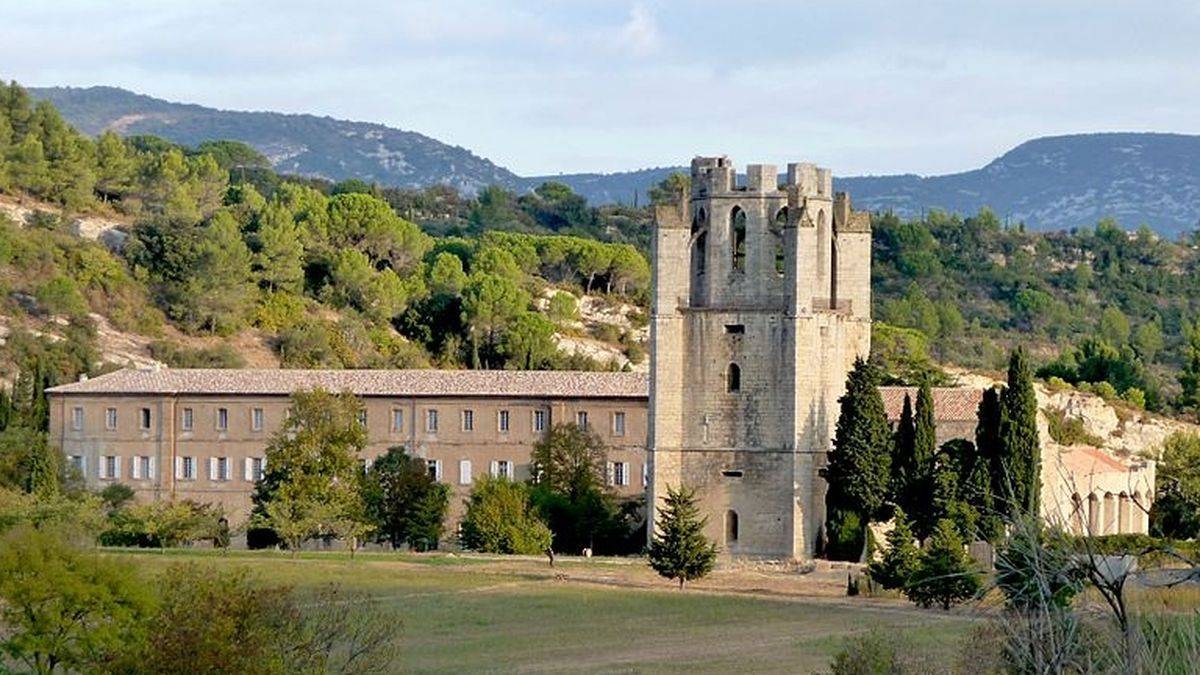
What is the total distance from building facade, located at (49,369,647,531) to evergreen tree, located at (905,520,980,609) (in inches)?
871

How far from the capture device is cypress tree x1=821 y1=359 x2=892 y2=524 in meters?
56.8

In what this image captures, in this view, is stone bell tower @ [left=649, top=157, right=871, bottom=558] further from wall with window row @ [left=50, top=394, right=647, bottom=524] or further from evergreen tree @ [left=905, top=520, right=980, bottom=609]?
wall with window row @ [left=50, top=394, right=647, bottom=524]

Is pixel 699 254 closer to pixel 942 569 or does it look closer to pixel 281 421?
pixel 942 569

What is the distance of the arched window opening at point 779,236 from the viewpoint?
196 ft

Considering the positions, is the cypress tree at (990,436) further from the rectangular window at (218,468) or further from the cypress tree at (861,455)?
the rectangular window at (218,468)

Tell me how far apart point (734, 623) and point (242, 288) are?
2080 inches

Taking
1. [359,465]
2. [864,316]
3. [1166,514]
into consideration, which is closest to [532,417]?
[359,465]

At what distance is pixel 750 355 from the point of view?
194ft

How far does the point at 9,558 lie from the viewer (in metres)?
33.8

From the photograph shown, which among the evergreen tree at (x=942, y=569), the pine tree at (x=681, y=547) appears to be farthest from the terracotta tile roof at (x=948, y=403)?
the evergreen tree at (x=942, y=569)

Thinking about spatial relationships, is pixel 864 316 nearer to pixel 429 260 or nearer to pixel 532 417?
pixel 532 417

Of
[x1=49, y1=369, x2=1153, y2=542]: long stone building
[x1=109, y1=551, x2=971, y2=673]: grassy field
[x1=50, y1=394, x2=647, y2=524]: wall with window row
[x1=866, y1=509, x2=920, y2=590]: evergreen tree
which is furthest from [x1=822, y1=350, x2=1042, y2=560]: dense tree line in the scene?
[x1=50, y1=394, x2=647, y2=524]: wall with window row

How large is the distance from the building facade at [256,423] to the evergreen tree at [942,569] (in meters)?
22.1

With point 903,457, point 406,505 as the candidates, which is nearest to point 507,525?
point 406,505
